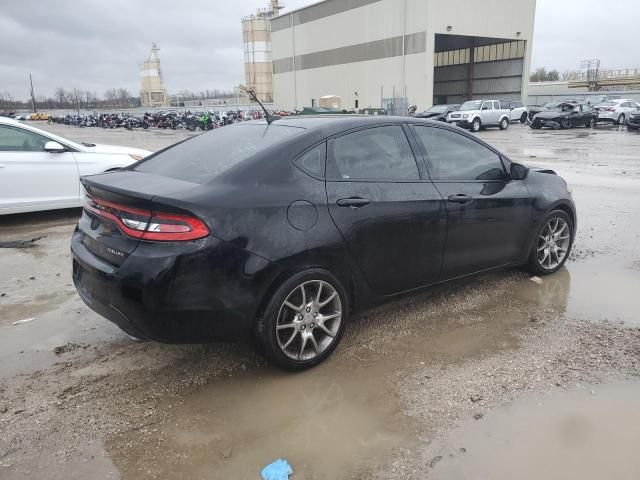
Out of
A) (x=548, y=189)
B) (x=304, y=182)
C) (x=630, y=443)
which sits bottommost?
(x=630, y=443)

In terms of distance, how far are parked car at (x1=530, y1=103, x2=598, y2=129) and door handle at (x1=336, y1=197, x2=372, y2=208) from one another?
105 ft

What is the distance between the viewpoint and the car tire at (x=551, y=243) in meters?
5.00

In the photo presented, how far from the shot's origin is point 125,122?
49.3m

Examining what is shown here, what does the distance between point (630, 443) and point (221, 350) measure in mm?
2522

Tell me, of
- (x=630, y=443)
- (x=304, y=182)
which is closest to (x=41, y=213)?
(x=304, y=182)

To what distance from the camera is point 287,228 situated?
3201mm

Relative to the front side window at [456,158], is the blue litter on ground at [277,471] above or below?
below

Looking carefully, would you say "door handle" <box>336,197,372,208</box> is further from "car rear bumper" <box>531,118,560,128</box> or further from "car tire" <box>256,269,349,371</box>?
"car rear bumper" <box>531,118,560,128</box>

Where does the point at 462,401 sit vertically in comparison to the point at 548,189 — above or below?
below

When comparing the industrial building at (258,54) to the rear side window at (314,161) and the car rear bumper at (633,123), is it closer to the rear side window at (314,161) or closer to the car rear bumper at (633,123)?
the car rear bumper at (633,123)

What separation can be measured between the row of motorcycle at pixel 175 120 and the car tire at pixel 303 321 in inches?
1143

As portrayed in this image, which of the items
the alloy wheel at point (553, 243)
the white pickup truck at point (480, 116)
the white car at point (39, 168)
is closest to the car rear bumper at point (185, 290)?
the alloy wheel at point (553, 243)

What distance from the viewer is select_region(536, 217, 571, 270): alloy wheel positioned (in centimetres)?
507

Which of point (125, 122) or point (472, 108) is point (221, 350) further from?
point (125, 122)
